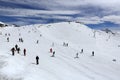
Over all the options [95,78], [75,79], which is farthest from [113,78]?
[75,79]

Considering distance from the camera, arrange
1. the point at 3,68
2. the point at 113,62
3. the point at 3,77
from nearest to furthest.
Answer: the point at 3,77 < the point at 3,68 < the point at 113,62

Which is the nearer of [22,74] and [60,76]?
[22,74]

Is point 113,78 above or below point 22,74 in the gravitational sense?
below

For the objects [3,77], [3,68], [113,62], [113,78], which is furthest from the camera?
[113,62]

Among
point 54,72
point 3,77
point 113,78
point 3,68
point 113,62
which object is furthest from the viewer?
point 113,62

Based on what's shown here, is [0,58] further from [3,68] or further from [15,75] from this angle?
[15,75]

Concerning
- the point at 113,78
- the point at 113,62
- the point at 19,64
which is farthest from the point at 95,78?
the point at 113,62

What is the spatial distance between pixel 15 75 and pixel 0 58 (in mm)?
8540

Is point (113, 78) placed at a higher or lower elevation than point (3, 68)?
lower

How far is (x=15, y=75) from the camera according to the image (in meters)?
29.7

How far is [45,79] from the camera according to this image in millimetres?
29922

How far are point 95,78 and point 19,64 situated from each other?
11527 millimetres

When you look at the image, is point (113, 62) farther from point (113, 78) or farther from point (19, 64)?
point (19, 64)

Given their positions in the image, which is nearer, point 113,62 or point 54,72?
point 54,72
